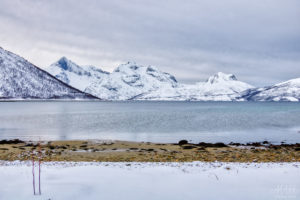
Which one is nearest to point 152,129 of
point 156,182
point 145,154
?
point 145,154

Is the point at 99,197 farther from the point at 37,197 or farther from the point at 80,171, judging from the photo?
the point at 80,171

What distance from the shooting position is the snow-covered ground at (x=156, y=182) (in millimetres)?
9336

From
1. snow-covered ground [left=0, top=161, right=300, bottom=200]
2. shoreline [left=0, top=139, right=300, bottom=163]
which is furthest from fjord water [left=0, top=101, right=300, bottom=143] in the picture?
shoreline [left=0, top=139, right=300, bottom=163]

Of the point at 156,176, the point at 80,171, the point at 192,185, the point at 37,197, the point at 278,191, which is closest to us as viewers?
the point at 37,197

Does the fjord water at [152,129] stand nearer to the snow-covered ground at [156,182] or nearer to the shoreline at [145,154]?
the snow-covered ground at [156,182]

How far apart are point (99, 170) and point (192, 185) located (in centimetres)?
467

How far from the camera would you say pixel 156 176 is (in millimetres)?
11859

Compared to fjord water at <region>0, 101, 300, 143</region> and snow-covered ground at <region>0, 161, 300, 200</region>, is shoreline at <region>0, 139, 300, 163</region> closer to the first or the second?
fjord water at <region>0, 101, 300, 143</region>

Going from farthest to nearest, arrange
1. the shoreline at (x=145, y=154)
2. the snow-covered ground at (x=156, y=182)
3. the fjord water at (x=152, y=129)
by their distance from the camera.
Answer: the fjord water at (x=152, y=129) < the shoreline at (x=145, y=154) < the snow-covered ground at (x=156, y=182)

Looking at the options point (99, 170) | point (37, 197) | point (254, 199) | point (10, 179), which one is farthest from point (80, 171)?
point (254, 199)

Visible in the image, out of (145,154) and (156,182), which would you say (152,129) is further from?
(156,182)

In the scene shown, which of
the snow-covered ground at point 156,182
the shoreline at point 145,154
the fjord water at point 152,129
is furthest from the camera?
the fjord water at point 152,129

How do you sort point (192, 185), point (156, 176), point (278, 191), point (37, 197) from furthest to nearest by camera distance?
point (156, 176) < point (192, 185) < point (278, 191) < point (37, 197)

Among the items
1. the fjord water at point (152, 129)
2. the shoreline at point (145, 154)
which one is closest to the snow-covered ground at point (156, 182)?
the fjord water at point (152, 129)
